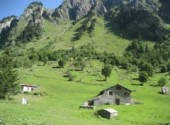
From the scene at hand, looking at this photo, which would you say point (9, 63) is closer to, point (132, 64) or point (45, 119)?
point (45, 119)

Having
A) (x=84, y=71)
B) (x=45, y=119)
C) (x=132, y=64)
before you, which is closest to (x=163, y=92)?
(x=84, y=71)

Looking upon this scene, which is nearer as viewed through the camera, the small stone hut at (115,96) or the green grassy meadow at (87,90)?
the green grassy meadow at (87,90)

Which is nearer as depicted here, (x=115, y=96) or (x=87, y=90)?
(x=115, y=96)

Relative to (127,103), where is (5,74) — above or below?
above

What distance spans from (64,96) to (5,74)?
86.0ft

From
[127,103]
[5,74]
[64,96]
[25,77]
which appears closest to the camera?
[5,74]

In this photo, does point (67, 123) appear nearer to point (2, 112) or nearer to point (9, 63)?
point (2, 112)

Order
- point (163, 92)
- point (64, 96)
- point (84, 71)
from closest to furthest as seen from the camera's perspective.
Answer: point (64, 96) < point (163, 92) < point (84, 71)

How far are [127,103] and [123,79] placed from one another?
52.5 m

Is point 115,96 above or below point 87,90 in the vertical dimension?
above

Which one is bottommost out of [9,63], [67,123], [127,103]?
[127,103]

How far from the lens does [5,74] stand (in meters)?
75.7

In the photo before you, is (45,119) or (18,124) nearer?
(18,124)

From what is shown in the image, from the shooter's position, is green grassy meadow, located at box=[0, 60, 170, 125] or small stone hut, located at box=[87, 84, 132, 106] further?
small stone hut, located at box=[87, 84, 132, 106]
